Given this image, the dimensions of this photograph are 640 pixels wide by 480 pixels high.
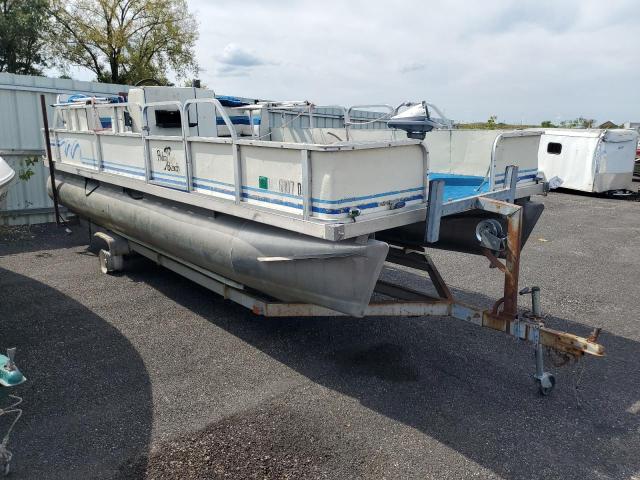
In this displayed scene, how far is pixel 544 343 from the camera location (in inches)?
140

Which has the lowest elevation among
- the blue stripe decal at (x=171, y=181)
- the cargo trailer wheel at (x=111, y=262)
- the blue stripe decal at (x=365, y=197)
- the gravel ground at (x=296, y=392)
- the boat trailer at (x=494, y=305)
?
the gravel ground at (x=296, y=392)

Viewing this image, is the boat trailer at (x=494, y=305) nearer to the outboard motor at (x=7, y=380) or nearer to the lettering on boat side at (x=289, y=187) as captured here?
the lettering on boat side at (x=289, y=187)

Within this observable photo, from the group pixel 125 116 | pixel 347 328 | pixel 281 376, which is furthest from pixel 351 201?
pixel 125 116

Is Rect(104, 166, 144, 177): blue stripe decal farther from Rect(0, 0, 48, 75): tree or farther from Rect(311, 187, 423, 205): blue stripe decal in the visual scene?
Rect(0, 0, 48, 75): tree

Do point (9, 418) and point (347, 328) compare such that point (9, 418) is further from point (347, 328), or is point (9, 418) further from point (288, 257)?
point (347, 328)

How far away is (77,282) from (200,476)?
13.4ft

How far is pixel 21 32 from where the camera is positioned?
22.9 m

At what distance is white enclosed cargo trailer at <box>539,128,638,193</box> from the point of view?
14586 mm

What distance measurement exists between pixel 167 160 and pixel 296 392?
95.5 inches

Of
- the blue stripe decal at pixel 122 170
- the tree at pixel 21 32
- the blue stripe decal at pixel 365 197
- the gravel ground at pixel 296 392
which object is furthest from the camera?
the tree at pixel 21 32

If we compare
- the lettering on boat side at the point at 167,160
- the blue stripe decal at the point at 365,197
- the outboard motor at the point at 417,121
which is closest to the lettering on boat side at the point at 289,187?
the blue stripe decal at the point at 365,197

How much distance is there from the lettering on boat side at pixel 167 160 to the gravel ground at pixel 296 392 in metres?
1.51

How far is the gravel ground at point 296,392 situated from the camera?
10.1ft

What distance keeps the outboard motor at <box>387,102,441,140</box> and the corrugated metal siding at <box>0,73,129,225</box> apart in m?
7.63
